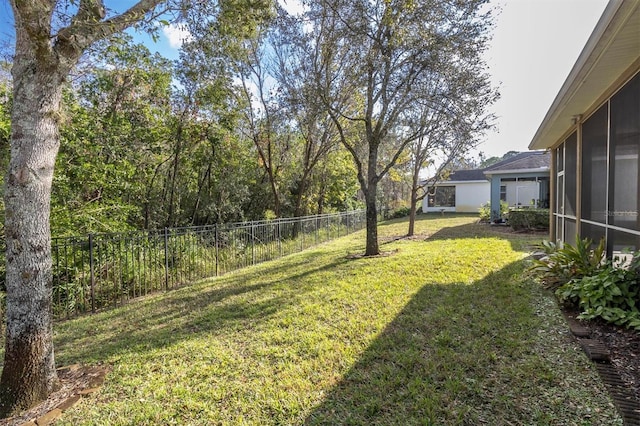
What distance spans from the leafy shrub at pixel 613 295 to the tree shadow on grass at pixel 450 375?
21.4 inches

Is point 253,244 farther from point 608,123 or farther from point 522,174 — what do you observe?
point 522,174

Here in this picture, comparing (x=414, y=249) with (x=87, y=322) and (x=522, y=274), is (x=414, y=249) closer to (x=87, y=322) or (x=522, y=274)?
(x=522, y=274)

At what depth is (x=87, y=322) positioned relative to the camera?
4594 mm

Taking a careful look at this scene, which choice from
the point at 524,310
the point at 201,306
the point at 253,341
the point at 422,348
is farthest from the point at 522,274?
the point at 201,306

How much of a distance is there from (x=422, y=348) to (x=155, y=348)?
279 centimetres

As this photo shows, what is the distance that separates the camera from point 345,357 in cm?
306

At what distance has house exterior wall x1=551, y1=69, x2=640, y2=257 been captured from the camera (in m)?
3.49

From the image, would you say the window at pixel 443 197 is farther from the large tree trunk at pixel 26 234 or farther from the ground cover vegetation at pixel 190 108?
the large tree trunk at pixel 26 234

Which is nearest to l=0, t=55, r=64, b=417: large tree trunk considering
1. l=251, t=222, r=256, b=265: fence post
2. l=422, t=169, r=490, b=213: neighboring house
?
l=251, t=222, r=256, b=265: fence post

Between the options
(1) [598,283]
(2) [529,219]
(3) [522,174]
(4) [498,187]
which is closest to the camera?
(1) [598,283]

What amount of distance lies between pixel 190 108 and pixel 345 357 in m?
8.35

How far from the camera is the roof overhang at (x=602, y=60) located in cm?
249

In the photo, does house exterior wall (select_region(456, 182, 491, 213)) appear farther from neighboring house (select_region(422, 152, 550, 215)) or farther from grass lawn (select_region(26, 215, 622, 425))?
grass lawn (select_region(26, 215, 622, 425))

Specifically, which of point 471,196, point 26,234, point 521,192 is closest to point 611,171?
point 26,234
